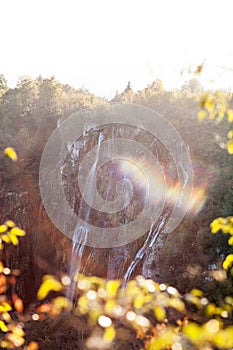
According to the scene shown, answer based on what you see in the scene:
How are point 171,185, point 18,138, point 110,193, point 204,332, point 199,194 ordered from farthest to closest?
point 18,138 → point 110,193 → point 171,185 → point 199,194 → point 204,332

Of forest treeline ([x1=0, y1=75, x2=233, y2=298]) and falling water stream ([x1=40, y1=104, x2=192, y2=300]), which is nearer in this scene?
forest treeline ([x1=0, y1=75, x2=233, y2=298])

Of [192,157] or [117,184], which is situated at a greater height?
[192,157]

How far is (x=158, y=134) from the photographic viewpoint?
1631 cm

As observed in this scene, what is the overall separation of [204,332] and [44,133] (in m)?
19.0

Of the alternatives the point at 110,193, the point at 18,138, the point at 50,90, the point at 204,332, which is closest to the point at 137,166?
the point at 110,193

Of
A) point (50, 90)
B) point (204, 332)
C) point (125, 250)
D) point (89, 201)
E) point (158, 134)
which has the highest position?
point (50, 90)

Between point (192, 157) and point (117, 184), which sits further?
point (192, 157)

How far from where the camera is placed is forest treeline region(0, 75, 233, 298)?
1066cm

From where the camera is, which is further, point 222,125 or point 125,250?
point 222,125

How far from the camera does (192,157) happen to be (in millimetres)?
15266

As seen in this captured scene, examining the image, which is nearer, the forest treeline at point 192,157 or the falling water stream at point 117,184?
the forest treeline at point 192,157

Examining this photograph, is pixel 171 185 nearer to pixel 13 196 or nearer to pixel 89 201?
pixel 89 201

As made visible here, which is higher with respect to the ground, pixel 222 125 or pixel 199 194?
pixel 222 125

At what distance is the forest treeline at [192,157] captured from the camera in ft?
35.0
